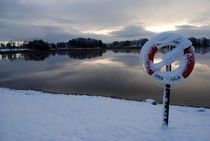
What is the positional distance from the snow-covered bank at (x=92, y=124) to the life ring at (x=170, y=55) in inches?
38.2

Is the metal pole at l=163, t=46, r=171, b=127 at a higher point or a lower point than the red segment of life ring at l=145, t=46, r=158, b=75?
lower

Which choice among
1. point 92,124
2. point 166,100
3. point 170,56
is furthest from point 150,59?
point 92,124

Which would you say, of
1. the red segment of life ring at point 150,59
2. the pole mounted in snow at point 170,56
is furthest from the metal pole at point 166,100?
the red segment of life ring at point 150,59

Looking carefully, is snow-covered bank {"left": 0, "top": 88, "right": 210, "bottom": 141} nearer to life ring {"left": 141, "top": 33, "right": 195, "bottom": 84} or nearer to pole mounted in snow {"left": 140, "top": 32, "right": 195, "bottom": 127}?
pole mounted in snow {"left": 140, "top": 32, "right": 195, "bottom": 127}

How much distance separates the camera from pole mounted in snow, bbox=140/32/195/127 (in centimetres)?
283

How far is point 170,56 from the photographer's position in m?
2.86

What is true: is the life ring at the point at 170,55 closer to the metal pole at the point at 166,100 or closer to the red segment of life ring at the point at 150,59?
the red segment of life ring at the point at 150,59

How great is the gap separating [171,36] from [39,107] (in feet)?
12.2

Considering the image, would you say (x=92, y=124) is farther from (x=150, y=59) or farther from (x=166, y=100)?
(x=150, y=59)

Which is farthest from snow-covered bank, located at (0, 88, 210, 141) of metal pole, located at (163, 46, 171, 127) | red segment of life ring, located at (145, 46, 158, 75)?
red segment of life ring, located at (145, 46, 158, 75)

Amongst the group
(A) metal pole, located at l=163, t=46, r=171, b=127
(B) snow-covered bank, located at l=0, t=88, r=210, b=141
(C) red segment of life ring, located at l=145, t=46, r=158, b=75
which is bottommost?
(B) snow-covered bank, located at l=0, t=88, r=210, b=141

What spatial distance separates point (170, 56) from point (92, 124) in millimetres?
1973

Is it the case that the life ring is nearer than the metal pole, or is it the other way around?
the life ring

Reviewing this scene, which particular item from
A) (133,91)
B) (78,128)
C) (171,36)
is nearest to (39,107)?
(78,128)
